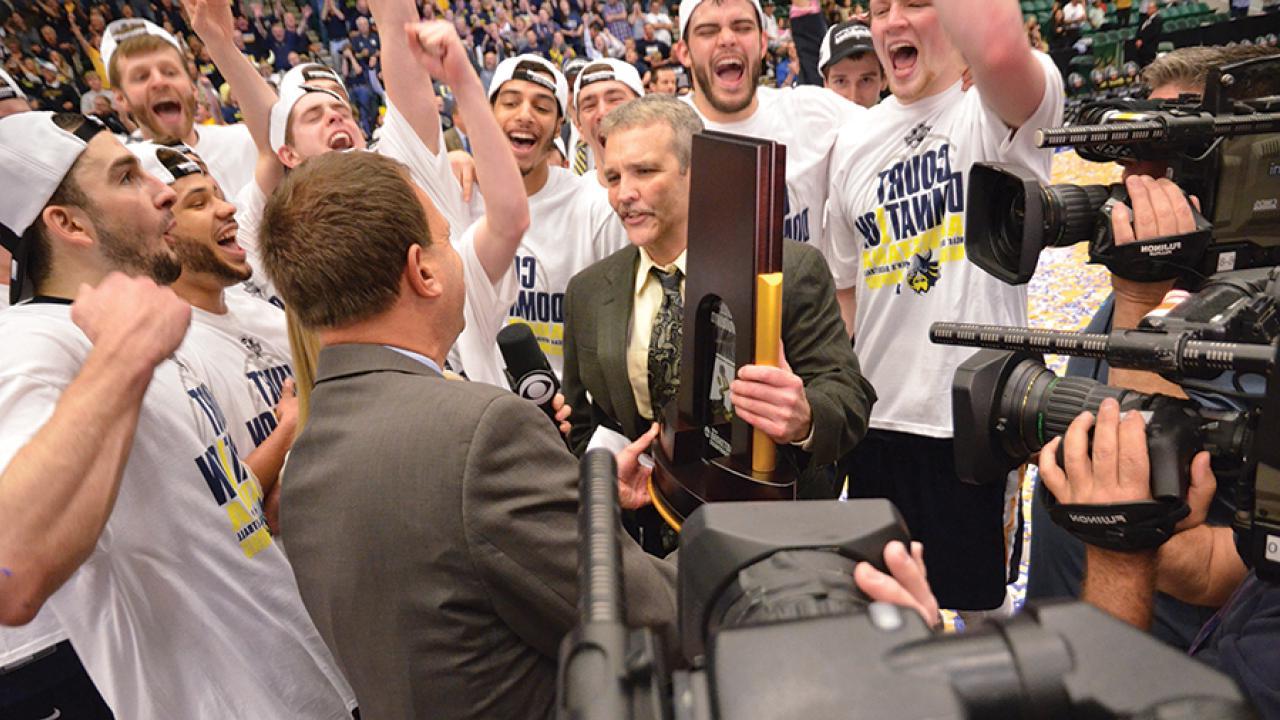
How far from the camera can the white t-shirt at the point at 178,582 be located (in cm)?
131

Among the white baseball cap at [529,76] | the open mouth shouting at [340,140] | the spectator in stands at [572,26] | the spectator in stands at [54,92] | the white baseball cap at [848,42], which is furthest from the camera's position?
the spectator in stands at [572,26]

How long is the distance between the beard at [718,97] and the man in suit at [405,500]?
1.75 meters

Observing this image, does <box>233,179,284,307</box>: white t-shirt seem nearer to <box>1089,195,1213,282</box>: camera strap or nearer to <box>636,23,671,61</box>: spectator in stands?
<box>1089,195,1213,282</box>: camera strap

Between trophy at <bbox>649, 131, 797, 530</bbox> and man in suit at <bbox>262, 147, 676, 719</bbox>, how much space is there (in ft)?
1.29

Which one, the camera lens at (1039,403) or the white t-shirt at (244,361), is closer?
the camera lens at (1039,403)

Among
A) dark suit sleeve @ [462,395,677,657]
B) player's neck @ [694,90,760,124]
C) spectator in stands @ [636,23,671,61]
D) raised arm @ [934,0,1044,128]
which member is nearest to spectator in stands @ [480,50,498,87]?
spectator in stands @ [636,23,671,61]

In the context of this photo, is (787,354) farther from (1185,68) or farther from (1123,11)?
(1123,11)

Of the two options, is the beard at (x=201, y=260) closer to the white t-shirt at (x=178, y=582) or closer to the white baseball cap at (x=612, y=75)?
the white t-shirt at (x=178, y=582)

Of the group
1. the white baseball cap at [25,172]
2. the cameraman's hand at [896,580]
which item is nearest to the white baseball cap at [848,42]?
the white baseball cap at [25,172]

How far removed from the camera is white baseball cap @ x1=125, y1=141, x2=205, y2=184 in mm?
1959

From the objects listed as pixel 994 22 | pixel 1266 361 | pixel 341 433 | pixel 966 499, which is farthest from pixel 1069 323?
pixel 341 433

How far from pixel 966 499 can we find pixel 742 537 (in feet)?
6.28

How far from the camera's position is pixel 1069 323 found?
15.1 feet

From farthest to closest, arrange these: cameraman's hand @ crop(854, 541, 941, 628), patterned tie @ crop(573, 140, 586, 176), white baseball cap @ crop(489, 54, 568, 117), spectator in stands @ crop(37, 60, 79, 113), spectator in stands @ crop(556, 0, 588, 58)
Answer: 1. spectator in stands @ crop(556, 0, 588, 58)
2. spectator in stands @ crop(37, 60, 79, 113)
3. patterned tie @ crop(573, 140, 586, 176)
4. white baseball cap @ crop(489, 54, 568, 117)
5. cameraman's hand @ crop(854, 541, 941, 628)
